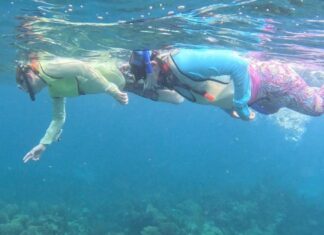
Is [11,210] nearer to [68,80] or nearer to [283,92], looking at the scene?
[68,80]

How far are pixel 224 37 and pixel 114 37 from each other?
164 inches

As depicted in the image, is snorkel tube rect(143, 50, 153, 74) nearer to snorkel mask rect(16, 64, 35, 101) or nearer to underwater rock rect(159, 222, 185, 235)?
snorkel mask rect(16, 64, 35, 101)

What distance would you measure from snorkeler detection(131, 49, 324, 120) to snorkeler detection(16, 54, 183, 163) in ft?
2.19

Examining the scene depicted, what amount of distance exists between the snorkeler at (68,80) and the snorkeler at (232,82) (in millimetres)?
668

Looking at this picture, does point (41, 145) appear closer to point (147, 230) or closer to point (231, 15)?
point (231, 15)

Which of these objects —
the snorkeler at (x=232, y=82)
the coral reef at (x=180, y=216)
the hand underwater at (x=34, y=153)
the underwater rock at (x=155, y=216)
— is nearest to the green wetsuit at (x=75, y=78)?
the hand underwater at (x=34, y=153)

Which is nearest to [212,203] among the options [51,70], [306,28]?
[306,28]

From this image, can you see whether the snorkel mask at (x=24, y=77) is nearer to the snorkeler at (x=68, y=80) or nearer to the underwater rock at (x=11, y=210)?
the snorkeler at (x=68, y=80)

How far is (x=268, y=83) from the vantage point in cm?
866

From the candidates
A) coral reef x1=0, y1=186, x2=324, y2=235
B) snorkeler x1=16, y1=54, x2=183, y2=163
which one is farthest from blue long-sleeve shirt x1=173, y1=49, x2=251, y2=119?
coral reef x1=0, y1=186, x2=324, y2=235

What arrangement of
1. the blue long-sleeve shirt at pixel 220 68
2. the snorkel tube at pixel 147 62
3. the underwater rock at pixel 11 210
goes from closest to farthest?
the blue long-sleeve shirt at pixel 220 68
the snorkel tube at pixel 147 62
the underwater rock at pixel 11 210

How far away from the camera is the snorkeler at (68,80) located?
784 cm

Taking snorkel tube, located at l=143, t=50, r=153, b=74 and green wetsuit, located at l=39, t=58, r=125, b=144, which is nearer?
green wetsuit, located at l=39, t=58, r=125, b=144

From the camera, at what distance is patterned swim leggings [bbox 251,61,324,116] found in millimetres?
8664
